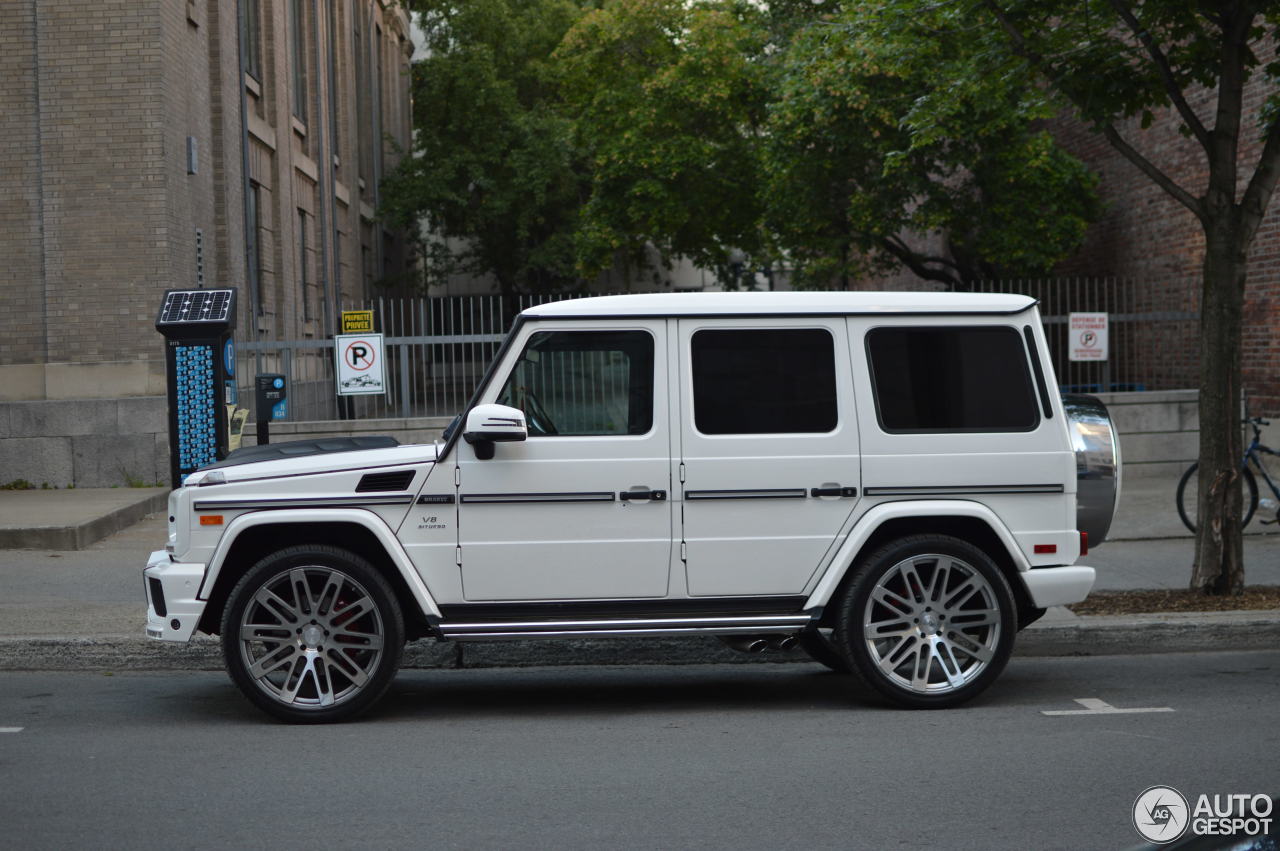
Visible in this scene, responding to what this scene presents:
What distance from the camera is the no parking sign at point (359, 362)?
1507cm

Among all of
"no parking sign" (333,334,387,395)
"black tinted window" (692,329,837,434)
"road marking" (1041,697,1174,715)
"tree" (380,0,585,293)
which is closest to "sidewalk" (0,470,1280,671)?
"road marking" (1041,697,1174,715)

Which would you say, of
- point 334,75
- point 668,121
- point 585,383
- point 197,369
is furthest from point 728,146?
point 585,383

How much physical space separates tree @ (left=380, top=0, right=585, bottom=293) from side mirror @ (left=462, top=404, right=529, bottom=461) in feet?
102

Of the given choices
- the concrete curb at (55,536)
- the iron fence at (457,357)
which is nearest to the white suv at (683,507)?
the concrete curb at (55,536)

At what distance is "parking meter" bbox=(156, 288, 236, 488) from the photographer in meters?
10.4

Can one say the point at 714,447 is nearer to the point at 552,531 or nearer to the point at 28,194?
the point at 552,531

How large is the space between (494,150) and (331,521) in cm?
3247

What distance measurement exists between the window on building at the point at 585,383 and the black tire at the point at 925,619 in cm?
133

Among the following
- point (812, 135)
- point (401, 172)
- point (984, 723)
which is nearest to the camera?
point (984, 723)

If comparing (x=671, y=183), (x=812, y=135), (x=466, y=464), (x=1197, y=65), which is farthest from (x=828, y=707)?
(x=671, y=183)

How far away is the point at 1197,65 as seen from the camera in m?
9.75

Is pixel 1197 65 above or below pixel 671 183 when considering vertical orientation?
below

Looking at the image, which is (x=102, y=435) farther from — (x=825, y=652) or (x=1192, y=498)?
(x=1192, y=498)

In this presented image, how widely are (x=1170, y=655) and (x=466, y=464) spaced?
4.47 meters
